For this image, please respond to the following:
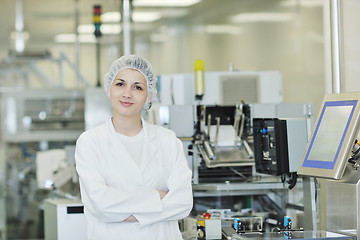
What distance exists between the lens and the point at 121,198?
246 cm

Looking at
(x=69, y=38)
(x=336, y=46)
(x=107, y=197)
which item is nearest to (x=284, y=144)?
(x=107, y=197)

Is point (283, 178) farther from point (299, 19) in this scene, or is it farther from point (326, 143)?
point (299, 19)

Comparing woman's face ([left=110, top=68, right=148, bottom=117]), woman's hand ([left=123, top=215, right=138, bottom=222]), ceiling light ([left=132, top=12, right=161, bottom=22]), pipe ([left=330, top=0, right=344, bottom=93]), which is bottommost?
woman's hand ([left=123, top=215, right=138, bottom=222])

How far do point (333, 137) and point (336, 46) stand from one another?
154cm

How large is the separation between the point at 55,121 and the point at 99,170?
146 inches

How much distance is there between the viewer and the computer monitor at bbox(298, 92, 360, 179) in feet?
8.77

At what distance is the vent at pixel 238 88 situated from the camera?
4.54 m

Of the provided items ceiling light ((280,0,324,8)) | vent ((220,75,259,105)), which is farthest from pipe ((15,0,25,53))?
ceiling light ((280,0,324,8))

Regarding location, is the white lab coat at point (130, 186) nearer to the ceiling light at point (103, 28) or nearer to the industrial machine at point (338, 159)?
the industrial machine at point (338, 159)

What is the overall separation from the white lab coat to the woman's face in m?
0.10

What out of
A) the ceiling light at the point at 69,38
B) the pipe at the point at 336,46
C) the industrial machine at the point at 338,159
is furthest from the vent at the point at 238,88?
the ceiling light at the point at 69,38

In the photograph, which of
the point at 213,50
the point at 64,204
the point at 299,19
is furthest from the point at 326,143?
the point at 213,50

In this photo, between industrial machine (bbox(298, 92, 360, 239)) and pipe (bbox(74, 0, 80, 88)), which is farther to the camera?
pipe (bbox(74, 0, 80, 88))

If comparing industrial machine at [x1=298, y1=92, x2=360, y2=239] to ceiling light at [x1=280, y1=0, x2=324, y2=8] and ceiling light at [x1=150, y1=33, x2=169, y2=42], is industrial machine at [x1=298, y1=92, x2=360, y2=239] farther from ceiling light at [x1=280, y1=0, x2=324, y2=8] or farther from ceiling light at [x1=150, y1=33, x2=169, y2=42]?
ceiling light at [x1=150, y1=33, x2=169, y2=42]
